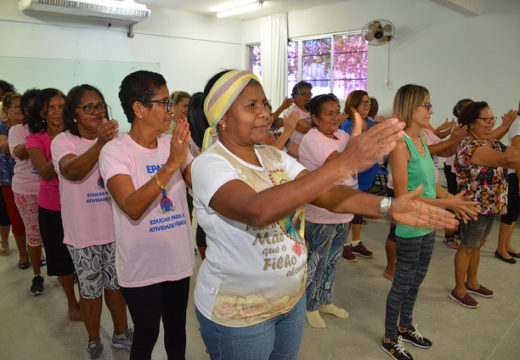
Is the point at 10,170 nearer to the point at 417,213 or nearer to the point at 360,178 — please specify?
the point at 360,178

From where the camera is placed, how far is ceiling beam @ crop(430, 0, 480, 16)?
18.9 ft

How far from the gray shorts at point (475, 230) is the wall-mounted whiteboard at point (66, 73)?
24.3 ft

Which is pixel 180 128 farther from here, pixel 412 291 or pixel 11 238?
pixel 11 238

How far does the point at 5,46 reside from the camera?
7121 millimetres

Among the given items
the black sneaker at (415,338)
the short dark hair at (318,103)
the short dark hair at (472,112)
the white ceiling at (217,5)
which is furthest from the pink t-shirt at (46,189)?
the white ceiling at (217,5)

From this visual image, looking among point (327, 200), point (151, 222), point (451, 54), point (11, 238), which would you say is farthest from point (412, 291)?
point (451, 54)

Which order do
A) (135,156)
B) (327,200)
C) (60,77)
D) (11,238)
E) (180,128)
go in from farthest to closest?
(60,77) → (11,238) → (135,156) → (180,128) → (327,200)

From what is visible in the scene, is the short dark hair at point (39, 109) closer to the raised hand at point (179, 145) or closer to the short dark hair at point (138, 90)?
the short dark hair at point (138, 90)

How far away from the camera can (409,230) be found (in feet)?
7.33

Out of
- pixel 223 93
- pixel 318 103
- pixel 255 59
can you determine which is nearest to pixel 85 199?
pixel 223 93

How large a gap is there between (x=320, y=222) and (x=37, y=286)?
8.29 feet

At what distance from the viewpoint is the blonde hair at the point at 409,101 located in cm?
237

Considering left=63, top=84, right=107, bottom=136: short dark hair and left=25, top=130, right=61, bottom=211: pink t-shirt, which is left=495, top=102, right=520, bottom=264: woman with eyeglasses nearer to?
left=63, top=84, right=107, bottom=136: short dark hair

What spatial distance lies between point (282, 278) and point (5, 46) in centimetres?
808
